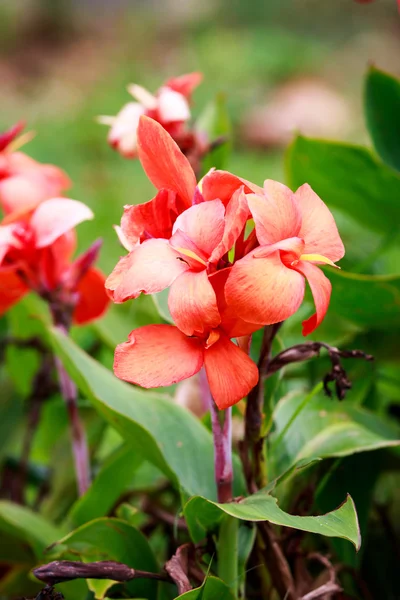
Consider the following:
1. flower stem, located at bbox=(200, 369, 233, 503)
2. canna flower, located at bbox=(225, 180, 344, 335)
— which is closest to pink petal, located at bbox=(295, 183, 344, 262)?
canna flower, located at bbox=(225, 180, 344, 335)

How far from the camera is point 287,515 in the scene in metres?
0.40

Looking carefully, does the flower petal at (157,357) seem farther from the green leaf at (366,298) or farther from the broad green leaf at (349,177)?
the broad green leaf at (349,177)

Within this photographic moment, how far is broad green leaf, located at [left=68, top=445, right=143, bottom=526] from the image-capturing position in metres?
0.59

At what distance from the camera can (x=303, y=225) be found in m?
0.41

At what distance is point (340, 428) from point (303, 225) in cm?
21

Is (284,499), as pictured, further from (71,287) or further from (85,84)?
(85,84)

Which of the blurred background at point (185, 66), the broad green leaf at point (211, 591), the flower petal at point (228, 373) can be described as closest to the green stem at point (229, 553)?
the broad green leaf at point (211, 591)

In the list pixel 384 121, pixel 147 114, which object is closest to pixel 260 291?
pixel 147 114

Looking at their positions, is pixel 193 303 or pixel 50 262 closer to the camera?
pixel 193 303

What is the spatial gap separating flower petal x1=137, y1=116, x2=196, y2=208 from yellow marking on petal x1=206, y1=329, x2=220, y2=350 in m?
0.09

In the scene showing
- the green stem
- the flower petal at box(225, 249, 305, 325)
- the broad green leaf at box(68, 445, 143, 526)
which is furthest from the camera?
the broad green leaf at box(68, 445, 143, 526)

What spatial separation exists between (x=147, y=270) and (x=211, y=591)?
0.21 meters

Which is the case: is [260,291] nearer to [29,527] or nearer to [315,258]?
[315,258]

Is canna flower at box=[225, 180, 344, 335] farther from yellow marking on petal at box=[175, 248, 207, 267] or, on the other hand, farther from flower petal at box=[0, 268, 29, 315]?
flower petal at box=[0, 268, 29, 315]
